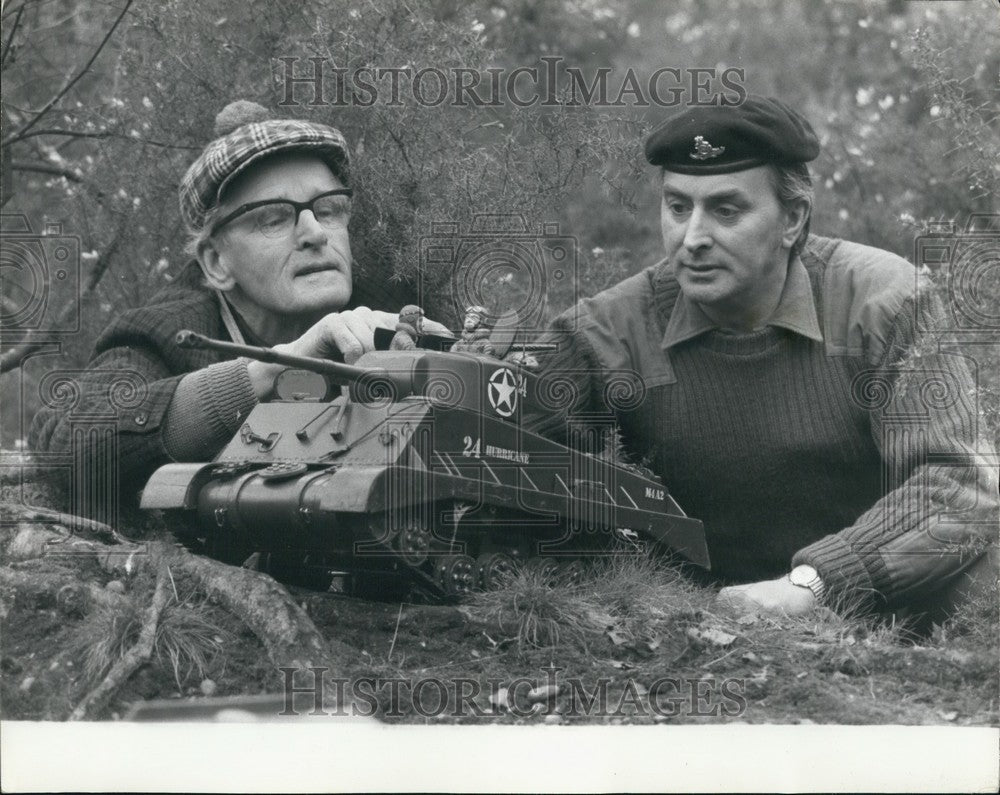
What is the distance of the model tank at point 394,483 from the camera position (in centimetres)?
441

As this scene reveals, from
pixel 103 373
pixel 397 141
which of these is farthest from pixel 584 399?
pixel 103 373

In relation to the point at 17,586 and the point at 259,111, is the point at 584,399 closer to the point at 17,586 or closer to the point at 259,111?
the point at 259,111

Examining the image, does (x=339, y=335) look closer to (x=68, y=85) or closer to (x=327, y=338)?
(x=327, y=338)

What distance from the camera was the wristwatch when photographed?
5.15 metres

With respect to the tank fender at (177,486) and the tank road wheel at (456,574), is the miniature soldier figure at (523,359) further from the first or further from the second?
the tank fender at (177,486)

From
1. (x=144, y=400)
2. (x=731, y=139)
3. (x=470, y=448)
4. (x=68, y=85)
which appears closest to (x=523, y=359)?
(x=470, y=448)

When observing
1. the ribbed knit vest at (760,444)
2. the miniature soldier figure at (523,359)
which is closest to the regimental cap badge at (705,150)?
the ribbed knit vest at (760,444)

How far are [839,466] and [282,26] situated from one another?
2890mm

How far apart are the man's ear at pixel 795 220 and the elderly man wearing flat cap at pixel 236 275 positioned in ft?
4.73

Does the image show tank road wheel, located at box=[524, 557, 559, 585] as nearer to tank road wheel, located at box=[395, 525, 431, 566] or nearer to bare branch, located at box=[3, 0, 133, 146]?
tank road wheel, located at box=[395, 525, 431, 566]

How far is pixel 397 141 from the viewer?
6.03 meters

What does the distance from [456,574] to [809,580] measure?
51.0 inches

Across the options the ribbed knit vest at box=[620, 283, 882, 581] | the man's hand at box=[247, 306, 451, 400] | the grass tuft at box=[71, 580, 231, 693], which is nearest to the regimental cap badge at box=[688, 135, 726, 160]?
the ribbed knit vest at box=[620, 283, 882, 581]

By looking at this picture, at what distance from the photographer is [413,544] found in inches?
176
